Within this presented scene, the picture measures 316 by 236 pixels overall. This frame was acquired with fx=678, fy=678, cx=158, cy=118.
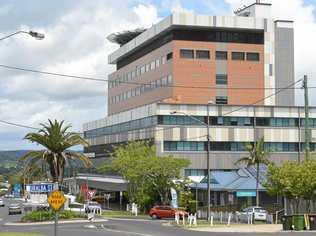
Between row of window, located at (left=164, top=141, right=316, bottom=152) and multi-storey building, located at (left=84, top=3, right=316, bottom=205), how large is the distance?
0.44ft

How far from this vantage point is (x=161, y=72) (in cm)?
10712

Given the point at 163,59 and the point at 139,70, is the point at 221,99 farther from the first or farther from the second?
the point at 139,70

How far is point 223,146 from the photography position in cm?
9306

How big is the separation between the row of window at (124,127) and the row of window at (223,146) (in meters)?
4.11

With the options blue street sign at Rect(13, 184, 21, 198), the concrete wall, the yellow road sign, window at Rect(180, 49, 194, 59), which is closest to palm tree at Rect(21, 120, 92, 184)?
the yellow road sign

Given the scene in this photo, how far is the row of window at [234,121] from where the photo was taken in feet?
300

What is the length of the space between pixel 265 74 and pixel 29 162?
201 ft

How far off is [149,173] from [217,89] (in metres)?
33.2

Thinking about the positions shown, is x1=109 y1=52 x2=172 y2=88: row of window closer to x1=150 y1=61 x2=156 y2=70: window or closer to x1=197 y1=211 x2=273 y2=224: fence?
x1=150 y1=61 x2=156 y2=70: window

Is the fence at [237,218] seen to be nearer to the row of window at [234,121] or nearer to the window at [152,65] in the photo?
the row of window at [234,121]

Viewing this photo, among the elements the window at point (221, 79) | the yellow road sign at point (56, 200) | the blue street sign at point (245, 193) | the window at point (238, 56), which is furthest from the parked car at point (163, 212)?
the window at point (238, 56)

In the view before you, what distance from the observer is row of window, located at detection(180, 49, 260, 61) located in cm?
10238

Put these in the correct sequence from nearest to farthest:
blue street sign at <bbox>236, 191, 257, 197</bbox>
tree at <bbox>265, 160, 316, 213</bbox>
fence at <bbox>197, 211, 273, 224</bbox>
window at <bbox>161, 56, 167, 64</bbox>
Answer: tree at <bbox>265, 160, 316, 213</bbox> < fence at <bbox>197, 211, 273, 224</bbox> < blue street sign at <bbox>236, 191, 257, 197</bbox> < window at <bbox>161, 56, 167, 64</bbox>

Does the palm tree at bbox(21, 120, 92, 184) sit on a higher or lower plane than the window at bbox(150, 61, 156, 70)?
lower
